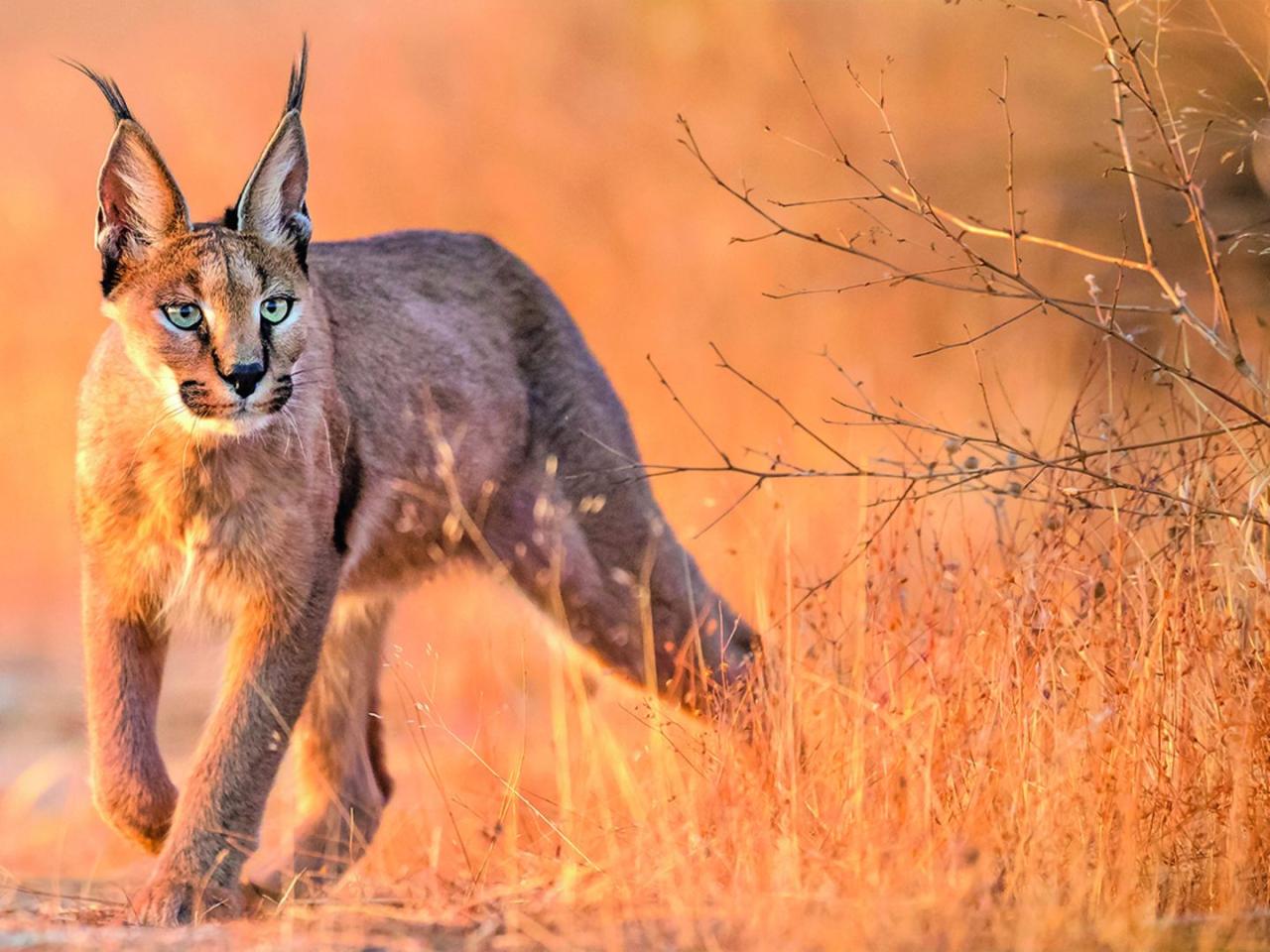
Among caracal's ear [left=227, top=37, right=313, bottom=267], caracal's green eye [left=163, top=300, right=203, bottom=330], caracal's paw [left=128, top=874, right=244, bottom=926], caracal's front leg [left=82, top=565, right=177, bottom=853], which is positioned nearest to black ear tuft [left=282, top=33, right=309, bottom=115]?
caracal's ear [left=227, top=37, right=313, bottom=267]

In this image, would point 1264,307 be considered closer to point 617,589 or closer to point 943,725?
point 617,589

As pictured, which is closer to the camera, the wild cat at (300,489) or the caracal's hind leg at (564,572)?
the wild cat at (300,489)

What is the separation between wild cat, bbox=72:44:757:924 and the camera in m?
4.44

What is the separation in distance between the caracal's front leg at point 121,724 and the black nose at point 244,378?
0.82 meters

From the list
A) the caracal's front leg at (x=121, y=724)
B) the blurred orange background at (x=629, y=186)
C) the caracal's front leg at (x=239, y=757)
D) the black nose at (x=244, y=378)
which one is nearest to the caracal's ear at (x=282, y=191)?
the black nose at (x=244, y=378)

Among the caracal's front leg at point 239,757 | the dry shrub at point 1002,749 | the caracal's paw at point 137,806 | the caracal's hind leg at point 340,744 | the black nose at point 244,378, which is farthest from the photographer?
the caracal's hind leg at point 340,744

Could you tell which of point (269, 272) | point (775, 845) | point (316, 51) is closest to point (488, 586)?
point (269, 272)

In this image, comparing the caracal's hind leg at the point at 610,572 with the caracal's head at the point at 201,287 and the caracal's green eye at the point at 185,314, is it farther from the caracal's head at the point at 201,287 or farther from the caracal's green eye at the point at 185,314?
the caracal's green eye at the point at 185,314

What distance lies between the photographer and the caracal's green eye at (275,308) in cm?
447

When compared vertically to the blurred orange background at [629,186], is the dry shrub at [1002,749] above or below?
below

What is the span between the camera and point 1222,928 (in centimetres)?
342

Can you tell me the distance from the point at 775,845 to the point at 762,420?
7.38 meters

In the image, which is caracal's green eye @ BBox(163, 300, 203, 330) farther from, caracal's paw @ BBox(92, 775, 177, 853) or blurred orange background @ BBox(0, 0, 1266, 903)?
blurred orange background @ BBox(0, 0, 1266, 903)

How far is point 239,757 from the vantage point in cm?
459
